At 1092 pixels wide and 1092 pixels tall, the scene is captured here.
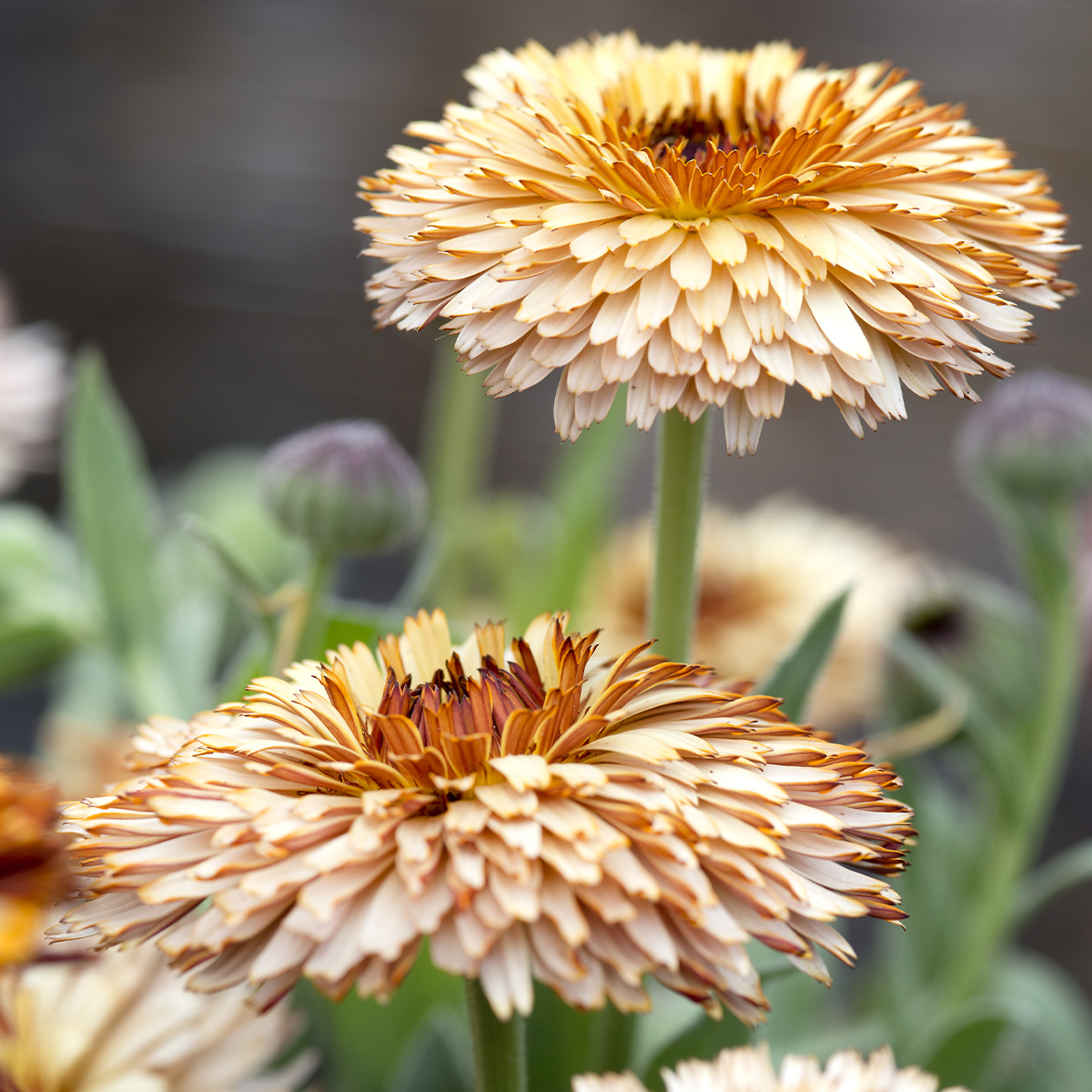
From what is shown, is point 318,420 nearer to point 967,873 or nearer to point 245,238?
point 245,238

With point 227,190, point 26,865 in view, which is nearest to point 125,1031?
point 26,865

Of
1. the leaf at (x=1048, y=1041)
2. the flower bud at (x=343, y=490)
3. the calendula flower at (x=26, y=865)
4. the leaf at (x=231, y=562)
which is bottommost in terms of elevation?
the leaf at (x=1048, y=1041)

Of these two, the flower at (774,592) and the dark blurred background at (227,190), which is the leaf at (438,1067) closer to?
the flower at (774,592)

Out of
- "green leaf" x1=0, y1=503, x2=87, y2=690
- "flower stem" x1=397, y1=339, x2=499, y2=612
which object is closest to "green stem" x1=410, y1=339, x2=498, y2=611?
"flower stem" x1=397, y1=339, x2=499, y2=612

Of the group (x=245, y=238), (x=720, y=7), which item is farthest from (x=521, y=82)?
(x=245, y=238)

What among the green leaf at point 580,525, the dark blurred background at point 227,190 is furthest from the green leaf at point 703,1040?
the dark blurred background at point 227,190

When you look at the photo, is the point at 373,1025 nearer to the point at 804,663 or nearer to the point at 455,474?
the point at 804,663
